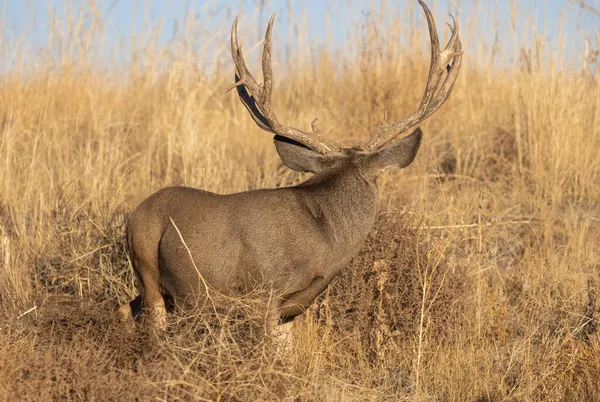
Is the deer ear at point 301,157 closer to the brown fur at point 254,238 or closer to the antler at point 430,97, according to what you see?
the brown fur at point 254,238

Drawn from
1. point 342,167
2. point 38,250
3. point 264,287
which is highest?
point 342,167

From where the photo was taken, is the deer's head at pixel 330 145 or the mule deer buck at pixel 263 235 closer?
the mule deer buck at pixel 263 235

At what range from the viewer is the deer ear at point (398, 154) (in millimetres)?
5160

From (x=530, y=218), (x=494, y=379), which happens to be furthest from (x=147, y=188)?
(x=494, y=379)

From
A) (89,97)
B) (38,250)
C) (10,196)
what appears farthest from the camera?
(89,97)

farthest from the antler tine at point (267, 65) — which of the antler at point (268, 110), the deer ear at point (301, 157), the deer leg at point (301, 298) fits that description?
the deer leg at point (301, 298)

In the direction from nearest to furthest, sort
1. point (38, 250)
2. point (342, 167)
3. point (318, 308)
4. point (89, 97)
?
point (342, 167) < point (318, 308) < point (38, 250) < point (89, 97)

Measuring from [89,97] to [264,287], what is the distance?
6232mm

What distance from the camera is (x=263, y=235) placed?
4.86 meters

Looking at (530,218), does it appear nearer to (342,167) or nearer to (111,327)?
(342,167)

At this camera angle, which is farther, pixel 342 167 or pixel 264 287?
pixel 342 167

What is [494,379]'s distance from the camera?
480 cm

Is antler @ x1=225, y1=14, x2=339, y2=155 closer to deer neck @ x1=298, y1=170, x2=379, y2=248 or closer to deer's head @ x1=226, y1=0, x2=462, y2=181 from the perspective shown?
deer's head @ x1=226, y1=0, x2=462, y2=181

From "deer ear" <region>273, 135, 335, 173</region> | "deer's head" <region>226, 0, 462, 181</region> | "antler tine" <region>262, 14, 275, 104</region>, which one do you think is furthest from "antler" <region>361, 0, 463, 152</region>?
"antler tine" <region>262, 14, 275, 104</region>
